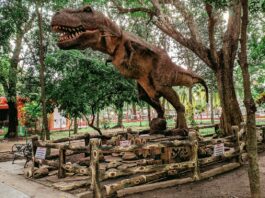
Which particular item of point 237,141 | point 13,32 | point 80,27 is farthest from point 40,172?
point 13,32

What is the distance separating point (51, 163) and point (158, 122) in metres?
3.54

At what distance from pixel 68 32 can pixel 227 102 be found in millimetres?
6495

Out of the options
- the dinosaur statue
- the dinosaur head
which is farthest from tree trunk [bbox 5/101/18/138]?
the dinosaur head

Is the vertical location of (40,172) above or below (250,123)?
below

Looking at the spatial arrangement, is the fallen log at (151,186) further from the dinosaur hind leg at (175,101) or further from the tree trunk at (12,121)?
the tree trunk at (12,121)

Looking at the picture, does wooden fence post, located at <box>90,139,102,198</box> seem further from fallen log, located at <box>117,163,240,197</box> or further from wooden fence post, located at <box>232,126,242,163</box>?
wooden fence post, located at <box>232,126,242,163</box>

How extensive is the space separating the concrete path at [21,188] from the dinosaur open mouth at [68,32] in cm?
334

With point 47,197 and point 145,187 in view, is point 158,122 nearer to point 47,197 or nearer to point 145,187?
point 145,187

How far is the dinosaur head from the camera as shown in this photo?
22.3 ft

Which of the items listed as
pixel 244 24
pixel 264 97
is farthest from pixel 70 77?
pixel 264 97

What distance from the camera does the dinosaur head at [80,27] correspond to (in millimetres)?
6812

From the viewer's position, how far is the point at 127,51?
8156 mm

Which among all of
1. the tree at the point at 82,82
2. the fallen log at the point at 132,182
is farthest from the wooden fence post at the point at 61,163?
the tree at the point at 82,82

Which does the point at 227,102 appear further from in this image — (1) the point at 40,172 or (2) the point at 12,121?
(2) the point at 12,121
